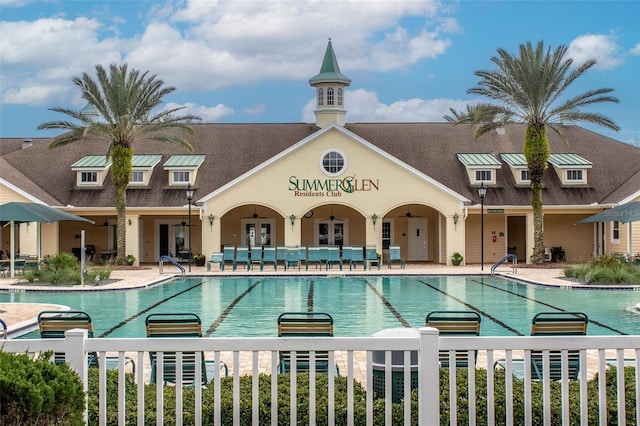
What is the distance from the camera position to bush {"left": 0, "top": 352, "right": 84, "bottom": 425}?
4.18m

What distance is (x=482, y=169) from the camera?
120ft

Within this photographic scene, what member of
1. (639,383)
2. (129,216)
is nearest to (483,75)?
(129,216)

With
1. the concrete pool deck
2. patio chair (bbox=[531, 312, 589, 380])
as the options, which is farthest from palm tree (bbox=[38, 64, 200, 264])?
patio chair (bbox=[531, 312, 589, 380])

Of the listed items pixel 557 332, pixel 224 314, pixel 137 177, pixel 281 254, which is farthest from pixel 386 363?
pixel 137 177

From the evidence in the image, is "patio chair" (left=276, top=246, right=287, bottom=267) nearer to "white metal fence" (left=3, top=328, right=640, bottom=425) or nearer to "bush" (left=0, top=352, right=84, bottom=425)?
"white metal fence" (left=3, top=328, right=640, bottom=425)

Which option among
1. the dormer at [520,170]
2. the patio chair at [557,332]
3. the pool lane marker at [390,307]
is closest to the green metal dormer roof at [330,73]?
the dormer at [520,170]

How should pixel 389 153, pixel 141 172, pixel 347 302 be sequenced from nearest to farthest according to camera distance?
pixel 347 302 → pixel 141 172 → pixel 389 153

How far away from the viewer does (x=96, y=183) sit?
36.8 meters

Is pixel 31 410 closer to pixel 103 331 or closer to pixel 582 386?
pixel 582 386

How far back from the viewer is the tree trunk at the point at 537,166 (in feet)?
107

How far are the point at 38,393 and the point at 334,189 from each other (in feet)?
101

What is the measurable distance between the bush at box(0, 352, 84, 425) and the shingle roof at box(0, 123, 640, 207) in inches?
1219

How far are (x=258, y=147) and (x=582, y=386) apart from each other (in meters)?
35.1

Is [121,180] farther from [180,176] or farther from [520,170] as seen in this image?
[520,170]
